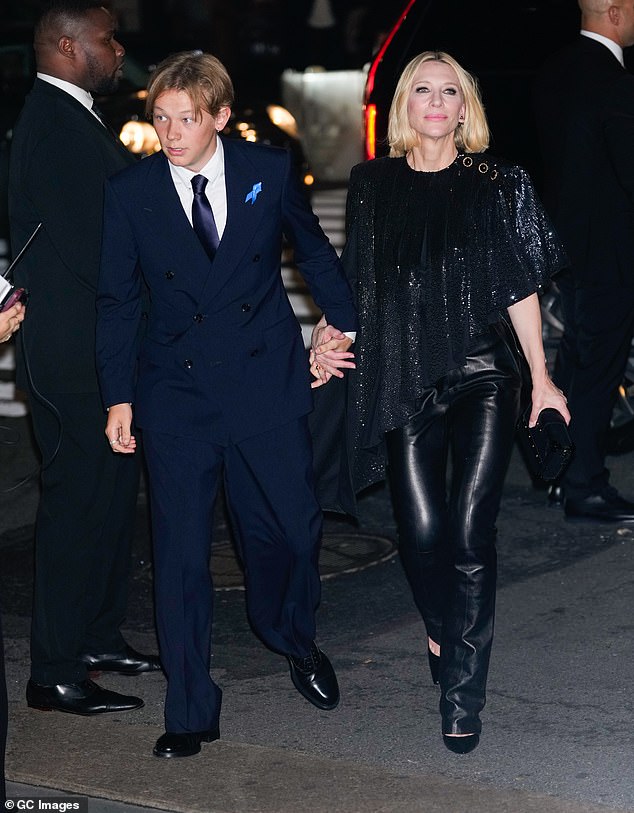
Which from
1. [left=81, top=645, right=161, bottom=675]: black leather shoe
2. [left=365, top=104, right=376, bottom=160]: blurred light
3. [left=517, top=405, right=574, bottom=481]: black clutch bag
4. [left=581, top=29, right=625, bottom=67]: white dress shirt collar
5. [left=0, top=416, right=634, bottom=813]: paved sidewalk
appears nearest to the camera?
[left=0, top=416, right=634, bottom=813]: paved sidewalk

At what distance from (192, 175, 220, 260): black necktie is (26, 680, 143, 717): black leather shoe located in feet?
4.90

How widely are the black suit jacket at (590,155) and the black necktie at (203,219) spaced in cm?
271

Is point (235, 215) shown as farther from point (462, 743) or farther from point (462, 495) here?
point (462, 743)

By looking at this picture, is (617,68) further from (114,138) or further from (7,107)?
(7,107)

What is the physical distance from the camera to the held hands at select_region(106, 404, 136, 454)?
483 centimetres

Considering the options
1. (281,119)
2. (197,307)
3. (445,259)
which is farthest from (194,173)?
(281,119)

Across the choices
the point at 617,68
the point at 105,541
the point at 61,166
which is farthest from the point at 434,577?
the point at 617,68

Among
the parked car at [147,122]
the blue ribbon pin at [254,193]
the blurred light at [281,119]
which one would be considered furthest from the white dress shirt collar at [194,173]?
the blurred light at [281,119]

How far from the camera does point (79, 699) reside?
17.2ft

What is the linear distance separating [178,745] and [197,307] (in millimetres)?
1284

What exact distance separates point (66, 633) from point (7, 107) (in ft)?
42.8

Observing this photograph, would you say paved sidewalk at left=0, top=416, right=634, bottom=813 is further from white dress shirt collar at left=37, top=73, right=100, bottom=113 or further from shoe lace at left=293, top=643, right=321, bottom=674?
white dress shirt collar at left=37, top=73, right=100, bottom=113

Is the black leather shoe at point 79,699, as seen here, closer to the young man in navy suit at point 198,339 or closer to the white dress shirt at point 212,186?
the young man in navy suit at point 198,339

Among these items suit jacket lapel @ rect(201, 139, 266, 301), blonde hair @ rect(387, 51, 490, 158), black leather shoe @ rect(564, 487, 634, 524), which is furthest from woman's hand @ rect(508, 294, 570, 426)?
black leather shoe @ rect(564, 487, 634, 524)
